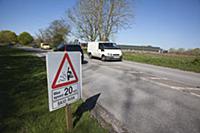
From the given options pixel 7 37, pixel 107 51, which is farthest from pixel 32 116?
pixel 7 37

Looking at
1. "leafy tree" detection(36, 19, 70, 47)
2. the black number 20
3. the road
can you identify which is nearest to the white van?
the road

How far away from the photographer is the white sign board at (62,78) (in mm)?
2314

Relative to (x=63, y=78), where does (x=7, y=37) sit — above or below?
above

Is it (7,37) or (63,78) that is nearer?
(63,78)

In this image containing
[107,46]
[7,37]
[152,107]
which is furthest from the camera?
[7,37]

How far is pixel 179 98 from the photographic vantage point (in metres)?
5.12

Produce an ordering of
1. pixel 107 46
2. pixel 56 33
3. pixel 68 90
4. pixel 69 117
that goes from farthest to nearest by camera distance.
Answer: pixel 56 33 < pixel 107 46 < pixel 69 117 < pixel 68 90

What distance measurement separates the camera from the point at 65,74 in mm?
2533

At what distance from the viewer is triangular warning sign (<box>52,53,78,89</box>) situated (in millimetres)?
2404

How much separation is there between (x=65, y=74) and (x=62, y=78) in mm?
87

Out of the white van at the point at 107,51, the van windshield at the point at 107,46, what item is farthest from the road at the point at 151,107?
the van windshield at the point at 107,46

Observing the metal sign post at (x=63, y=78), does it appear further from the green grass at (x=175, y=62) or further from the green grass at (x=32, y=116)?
the green grass at (x=175, y=62)

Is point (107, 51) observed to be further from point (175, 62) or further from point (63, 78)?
point (63, 78)

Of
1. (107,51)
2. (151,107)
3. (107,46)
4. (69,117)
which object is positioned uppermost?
(107,46)
